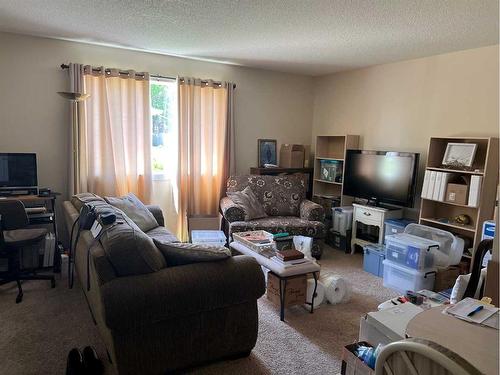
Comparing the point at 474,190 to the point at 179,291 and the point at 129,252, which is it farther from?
the point at 129,252

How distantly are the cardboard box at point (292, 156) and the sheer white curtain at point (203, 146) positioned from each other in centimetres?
87

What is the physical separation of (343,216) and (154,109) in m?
2.78

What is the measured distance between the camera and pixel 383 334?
5.87 ft

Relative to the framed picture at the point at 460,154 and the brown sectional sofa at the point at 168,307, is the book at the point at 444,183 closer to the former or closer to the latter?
the framed picture at the point at 460,154

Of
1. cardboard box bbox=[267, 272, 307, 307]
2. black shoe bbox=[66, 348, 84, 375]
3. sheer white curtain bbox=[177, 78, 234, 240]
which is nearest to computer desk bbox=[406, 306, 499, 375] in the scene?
cardboard box bbox=[267, 272, 307, 307]

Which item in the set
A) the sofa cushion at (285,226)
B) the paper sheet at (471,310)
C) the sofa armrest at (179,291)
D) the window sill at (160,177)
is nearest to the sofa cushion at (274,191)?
the sofa cushion at (285,226)

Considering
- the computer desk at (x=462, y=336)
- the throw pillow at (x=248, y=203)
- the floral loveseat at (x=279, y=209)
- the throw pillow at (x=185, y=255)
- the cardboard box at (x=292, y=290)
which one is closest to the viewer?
the computer desk at (x=462, y=336)

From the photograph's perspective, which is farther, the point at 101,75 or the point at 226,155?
the point at 226,155

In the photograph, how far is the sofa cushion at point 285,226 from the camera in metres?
3.79

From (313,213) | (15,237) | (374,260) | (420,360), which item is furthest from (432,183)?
(15,237)

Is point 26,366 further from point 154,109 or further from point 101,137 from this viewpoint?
point 154,109

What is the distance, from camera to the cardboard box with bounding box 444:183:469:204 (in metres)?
3.25

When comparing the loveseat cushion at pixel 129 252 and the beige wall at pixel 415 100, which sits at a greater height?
the beige wall at pixel 415 100

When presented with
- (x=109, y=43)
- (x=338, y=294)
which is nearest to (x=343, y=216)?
(x=338, y=294)
